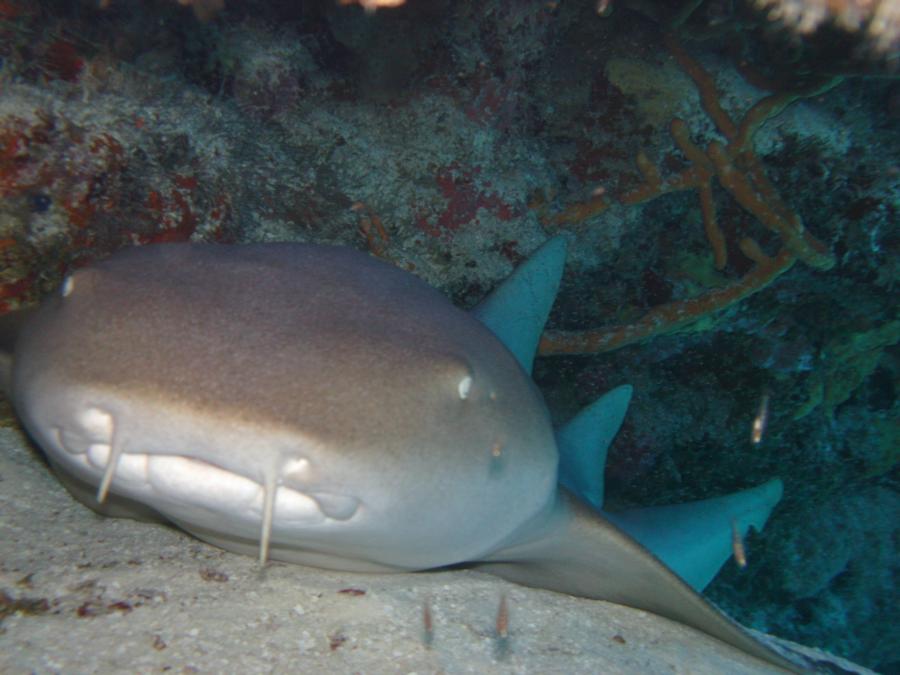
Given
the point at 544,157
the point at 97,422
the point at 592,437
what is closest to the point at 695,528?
the point at 592,437

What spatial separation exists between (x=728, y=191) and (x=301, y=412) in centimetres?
329

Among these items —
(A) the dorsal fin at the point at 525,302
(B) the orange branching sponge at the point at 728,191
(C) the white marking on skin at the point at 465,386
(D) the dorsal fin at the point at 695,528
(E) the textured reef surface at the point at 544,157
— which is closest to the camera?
(C) the white marking on skin at the point at 465,386

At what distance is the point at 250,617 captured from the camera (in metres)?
1.72

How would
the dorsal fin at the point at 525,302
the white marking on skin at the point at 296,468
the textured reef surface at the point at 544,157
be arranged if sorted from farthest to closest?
the dorsal fin at the point at 525,302, the textured reef surface at the point at 544,157, the white marking on skin at the point at 296,468

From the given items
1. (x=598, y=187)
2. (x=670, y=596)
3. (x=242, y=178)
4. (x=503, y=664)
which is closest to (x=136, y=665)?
(x=503, y=664)

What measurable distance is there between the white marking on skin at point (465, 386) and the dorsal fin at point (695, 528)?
6.95 ft

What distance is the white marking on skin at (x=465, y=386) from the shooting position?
1.53m

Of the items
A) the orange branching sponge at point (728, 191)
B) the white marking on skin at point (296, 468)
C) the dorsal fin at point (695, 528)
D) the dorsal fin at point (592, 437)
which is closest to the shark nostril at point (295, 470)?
the white marking on skin at point (296, 468)

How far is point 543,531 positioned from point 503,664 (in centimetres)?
49

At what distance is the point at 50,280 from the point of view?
101 inches

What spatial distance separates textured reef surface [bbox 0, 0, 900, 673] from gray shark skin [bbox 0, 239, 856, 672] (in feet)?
4.40

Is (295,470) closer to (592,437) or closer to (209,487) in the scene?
(209,487)

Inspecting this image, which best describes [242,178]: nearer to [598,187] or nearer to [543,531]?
[598,187]

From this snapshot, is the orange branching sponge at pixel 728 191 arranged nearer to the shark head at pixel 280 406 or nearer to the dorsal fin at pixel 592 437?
the dorsal fin at pixel 592 437
